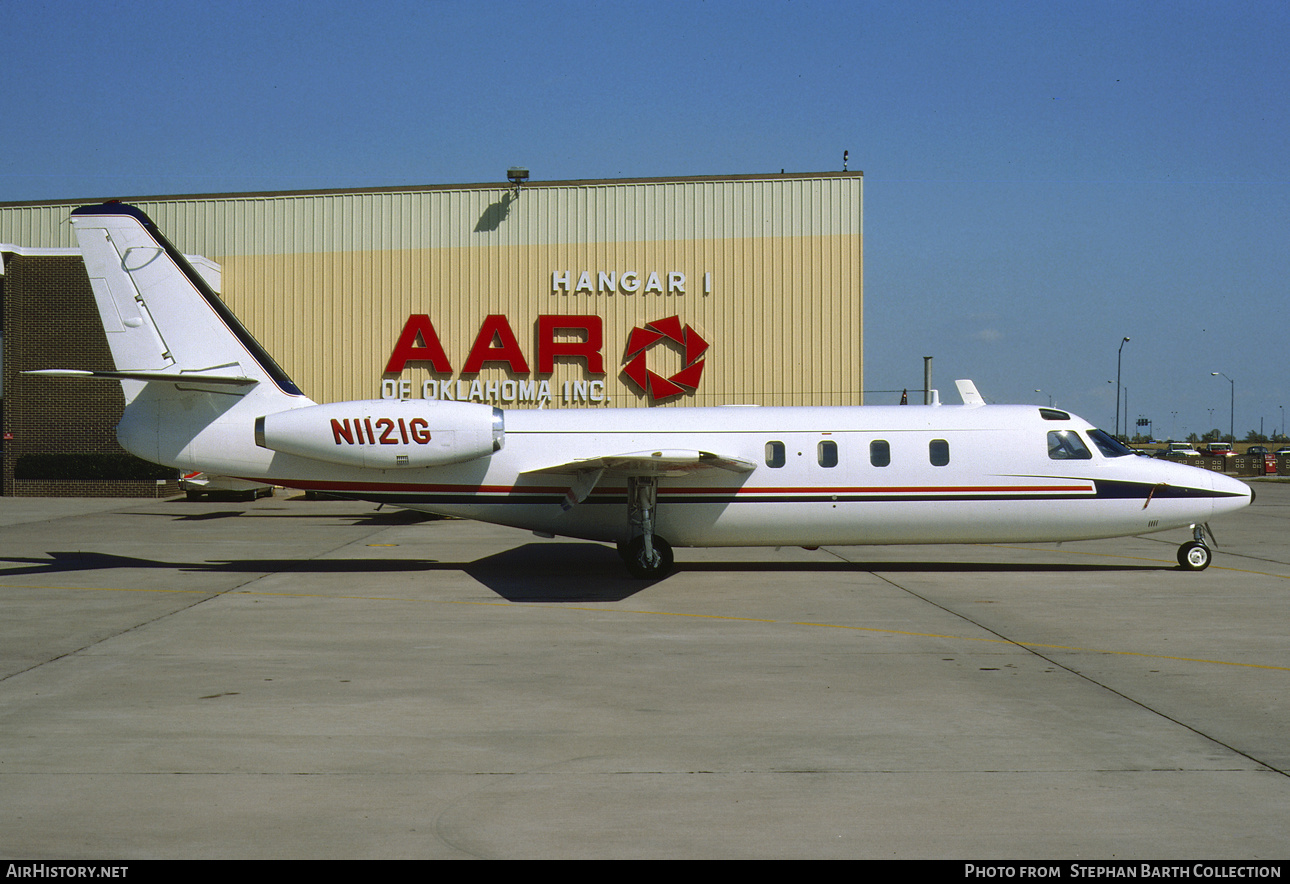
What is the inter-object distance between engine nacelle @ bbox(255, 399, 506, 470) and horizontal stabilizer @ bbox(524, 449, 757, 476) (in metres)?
1.10

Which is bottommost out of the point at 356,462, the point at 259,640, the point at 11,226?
the point at 259,640

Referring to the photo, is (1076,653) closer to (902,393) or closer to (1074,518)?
(1074,518)

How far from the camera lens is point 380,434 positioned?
15.7m

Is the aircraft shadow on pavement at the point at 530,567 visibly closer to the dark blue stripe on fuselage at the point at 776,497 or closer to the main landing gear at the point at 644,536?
the main landing gear at the point at 644,536

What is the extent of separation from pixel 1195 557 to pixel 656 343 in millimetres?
20429

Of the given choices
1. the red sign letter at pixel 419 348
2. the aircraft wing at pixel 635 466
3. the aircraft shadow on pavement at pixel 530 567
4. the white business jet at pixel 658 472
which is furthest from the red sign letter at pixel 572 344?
the aircraft wing at pixel 635 466

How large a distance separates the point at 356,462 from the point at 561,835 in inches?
437

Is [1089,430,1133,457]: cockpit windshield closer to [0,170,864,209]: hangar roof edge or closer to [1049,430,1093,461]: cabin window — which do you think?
[1049,430,1093,461]: cabin window

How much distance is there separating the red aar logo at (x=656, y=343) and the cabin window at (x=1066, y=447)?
61.4 ft

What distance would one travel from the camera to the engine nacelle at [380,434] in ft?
51.3

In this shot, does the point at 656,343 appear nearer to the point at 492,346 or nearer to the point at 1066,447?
the point at 492,346
